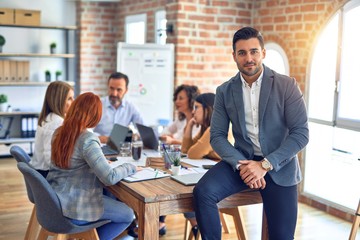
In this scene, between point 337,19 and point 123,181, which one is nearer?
point 123,181

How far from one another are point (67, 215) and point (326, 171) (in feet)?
10.0

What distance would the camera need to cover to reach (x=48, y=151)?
3430mm

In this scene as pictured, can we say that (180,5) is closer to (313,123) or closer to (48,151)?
(313,123)

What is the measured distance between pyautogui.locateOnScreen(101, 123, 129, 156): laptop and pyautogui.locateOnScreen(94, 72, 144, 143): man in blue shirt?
81cm

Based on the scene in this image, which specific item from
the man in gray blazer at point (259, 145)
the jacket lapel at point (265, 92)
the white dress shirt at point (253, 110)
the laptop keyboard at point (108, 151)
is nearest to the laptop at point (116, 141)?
the laptop keyboard at point (108, 151)

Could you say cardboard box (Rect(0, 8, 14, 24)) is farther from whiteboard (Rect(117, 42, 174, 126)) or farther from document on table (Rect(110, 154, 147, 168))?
document on table (Rect(110, 154, 147, 168))

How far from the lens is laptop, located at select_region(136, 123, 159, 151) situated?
3793mm

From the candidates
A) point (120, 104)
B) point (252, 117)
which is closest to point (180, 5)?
point (120, 104)

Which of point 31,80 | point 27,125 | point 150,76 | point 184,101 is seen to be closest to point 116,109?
point 184,101

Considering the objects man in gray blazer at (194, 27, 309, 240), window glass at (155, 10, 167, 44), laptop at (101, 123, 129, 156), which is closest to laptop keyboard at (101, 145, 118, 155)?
laptop at (101, 123, 129, 156)

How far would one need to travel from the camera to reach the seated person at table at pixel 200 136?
11.1 feet

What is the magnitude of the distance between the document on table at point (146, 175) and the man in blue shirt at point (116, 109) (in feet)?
5.83

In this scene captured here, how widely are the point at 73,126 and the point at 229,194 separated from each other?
3.18ft

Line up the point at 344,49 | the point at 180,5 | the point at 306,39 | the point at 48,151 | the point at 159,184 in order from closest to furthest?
1. the point at 159,184
2. the point at 48,151
3. the point at 344,49
4. the point at 306,39
5. the point at 180,5
